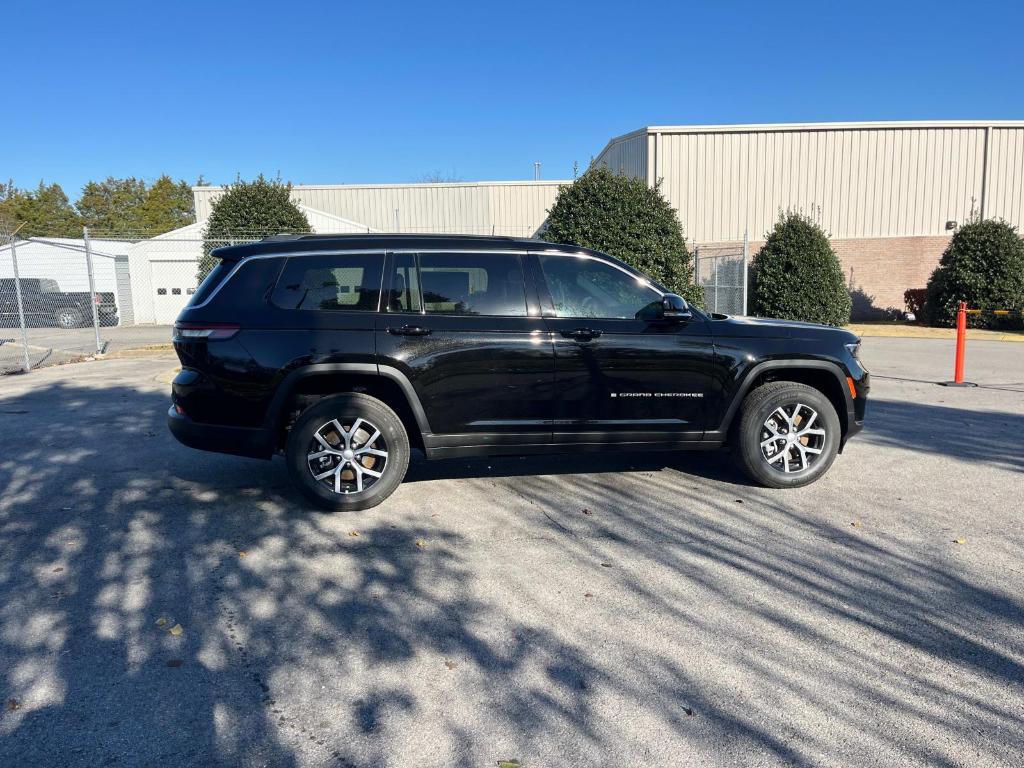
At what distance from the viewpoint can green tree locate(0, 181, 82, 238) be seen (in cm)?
6230

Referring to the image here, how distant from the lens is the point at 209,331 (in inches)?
209

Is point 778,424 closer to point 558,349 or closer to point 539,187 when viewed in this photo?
point 558,349

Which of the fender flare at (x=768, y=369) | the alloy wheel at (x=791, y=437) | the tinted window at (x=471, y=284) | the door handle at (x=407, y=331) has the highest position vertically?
the tinted window at (x=471, y=284)

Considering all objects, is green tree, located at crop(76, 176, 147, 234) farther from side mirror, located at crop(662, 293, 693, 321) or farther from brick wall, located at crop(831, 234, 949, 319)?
side mirror, located at crop(662, 293, 693, 321)

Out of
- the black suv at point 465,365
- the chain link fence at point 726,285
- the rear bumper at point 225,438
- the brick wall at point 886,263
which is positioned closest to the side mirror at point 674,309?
the black suv at point 465,365

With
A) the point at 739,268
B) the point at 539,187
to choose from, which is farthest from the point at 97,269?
the point at 739,268

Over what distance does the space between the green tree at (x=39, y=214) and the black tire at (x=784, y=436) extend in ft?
212

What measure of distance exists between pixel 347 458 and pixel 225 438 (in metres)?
0.86

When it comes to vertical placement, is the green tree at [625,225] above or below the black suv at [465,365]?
above

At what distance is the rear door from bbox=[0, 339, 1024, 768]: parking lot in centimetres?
64

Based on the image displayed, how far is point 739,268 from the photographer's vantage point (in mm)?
20781

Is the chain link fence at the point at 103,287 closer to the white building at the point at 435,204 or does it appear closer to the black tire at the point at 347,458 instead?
the white building at the point at 435,204

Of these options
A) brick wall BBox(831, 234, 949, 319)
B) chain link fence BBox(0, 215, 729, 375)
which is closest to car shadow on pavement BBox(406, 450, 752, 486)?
chain link fence BBox(0, 215, 729, 375)

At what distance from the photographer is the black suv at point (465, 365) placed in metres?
5.34
